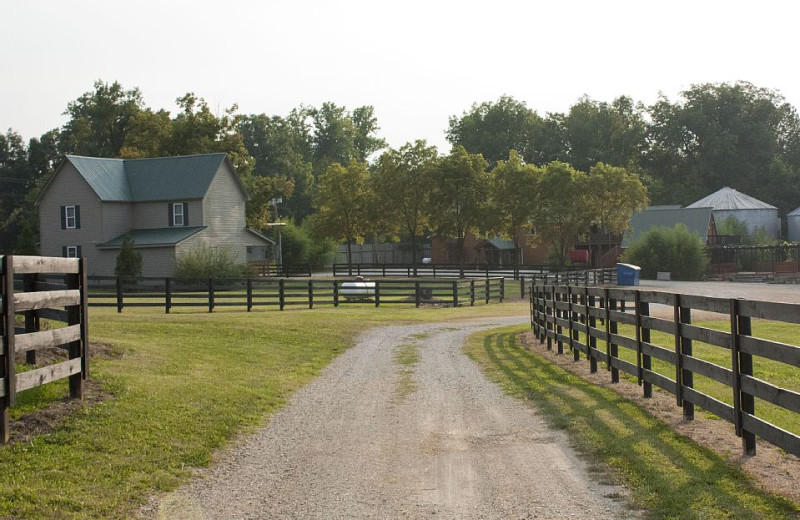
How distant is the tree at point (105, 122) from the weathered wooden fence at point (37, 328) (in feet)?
250

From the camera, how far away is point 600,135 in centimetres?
13062

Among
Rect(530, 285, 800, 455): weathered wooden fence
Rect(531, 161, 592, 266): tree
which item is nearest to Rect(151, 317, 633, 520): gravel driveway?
Rect(530, 285, 800, 455): weathered wooden fence

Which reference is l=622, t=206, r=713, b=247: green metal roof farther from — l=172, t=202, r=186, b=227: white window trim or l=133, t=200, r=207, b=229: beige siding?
l=172, t=202, r=186, b=227: white window trim

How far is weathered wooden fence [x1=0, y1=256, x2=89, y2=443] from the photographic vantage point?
8.47 m

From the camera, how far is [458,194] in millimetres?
72938

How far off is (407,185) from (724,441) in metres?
65.3

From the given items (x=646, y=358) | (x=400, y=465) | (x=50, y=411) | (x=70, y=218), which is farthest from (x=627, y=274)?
(x=50, y=411)

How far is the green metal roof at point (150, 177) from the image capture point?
5978cm

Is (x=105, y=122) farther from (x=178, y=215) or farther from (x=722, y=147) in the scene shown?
(x=722, y=147)

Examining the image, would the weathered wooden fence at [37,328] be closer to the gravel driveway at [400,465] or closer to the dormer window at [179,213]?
the gravel driveway at [400,465]

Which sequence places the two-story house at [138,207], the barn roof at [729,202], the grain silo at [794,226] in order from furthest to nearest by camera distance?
the grain silo at [794,226]
the barn roof at [729,202]
the two-story house at [138,207]

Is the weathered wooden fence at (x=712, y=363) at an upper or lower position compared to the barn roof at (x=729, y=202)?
lower

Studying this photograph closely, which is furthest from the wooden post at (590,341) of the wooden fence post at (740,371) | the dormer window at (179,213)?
the dormer window at (179,213)

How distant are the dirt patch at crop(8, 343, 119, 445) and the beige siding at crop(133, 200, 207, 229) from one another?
158 feet
